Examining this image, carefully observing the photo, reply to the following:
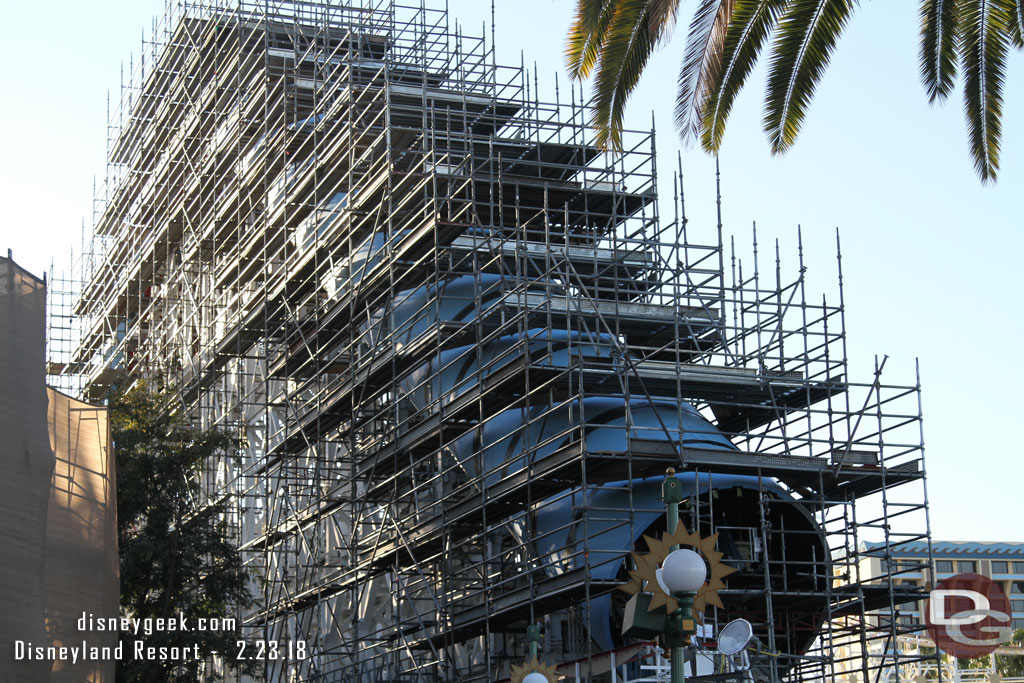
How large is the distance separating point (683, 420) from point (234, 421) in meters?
16.9

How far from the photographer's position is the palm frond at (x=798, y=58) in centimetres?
1323

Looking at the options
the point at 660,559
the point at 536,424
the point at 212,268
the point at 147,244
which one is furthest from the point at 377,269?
the point at 147,244

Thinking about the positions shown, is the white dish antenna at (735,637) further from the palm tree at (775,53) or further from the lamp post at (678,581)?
the palm tree at (775,53)

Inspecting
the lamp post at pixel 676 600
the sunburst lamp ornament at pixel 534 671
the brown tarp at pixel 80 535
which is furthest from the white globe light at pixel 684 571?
the brown tarp at pixel 80 535

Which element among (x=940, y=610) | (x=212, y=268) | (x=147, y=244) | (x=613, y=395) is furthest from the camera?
(x=147, y=244)

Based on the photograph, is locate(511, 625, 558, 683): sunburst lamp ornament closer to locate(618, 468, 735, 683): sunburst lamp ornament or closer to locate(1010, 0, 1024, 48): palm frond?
locate(618, 468, 735, 683): sunburst lamp ornament

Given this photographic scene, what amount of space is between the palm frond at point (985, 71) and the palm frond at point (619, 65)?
9.56 ft

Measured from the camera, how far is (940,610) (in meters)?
37.9

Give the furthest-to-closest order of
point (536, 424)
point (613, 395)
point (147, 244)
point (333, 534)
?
point (147, 244) → point (333, 534) → point (536, 424) → point (613, 395)

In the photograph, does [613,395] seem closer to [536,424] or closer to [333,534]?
[536,424]

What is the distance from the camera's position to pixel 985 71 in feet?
43.6

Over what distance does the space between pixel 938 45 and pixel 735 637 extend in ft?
24.3
